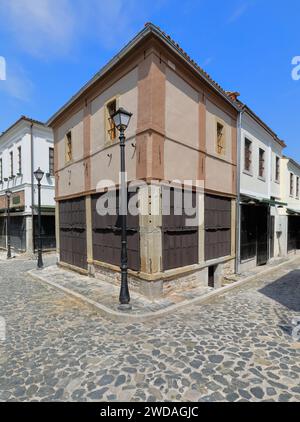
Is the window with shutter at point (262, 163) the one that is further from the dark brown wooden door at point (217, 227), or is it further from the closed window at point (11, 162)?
the closed window at point (11, 162)

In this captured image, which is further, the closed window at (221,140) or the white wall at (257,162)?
the white wall at (257,162)

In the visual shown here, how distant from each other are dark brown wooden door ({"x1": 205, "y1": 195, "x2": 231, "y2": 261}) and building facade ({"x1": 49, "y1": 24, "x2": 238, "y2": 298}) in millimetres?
40

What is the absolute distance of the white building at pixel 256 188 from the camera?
1102 cm

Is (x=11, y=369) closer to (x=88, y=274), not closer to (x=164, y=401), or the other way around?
(x=164, y=401)

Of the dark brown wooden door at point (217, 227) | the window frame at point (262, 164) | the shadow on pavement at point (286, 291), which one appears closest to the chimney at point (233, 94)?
the window frame at point (262, 164)

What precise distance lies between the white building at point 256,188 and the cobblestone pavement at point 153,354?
5.15 metres

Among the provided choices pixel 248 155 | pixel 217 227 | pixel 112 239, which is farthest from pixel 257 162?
pixel 112 239

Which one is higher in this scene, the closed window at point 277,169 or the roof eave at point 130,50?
the roof eave at point 130,50

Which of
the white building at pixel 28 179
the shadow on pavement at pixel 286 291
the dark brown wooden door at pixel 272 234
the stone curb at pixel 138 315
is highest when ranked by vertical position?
the white building at pixel 28 179

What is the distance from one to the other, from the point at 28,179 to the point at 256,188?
14271mm

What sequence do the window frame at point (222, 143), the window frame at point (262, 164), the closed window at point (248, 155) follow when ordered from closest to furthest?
1. the window frame at point (222, 143)
2. the closed window at point (248, 155)
3. the window frame at point (262, 164)

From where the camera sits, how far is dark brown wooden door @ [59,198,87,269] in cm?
995

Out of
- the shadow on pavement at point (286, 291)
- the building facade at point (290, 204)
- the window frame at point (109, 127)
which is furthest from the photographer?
the building facade at point (290, 204)
